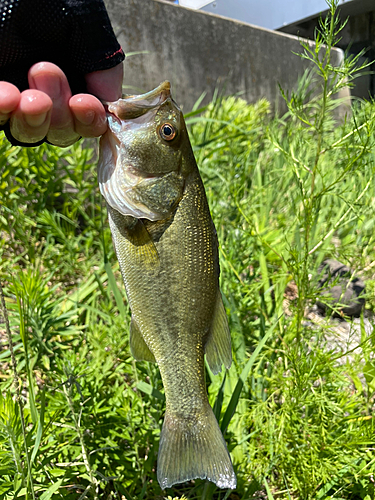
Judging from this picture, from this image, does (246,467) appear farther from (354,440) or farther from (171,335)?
(171,335)

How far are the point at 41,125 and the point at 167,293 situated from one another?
1.96 ft

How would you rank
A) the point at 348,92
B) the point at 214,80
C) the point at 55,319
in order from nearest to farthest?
the point at 55,319 < the point at 214,80 < the point at 348,92

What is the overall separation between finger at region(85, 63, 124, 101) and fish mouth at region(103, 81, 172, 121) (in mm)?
58

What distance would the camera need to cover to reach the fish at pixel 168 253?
47.8 inches

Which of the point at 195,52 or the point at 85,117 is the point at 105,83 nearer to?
the point at 85,117

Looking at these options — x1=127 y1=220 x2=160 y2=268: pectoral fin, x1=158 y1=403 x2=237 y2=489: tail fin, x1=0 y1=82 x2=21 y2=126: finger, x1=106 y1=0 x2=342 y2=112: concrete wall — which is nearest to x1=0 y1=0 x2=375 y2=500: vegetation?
x1=158 y1=403 x2=237 y2=489: tail fin

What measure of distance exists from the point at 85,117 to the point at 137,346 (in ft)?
2.42

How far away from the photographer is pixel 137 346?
1.33 m

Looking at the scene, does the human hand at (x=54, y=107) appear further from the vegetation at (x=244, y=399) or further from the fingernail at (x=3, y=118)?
the vegetation at (x=244, y=399)

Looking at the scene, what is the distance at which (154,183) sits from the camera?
1.25m

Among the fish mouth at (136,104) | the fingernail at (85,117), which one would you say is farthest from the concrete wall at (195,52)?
the fingernail at (85,117)

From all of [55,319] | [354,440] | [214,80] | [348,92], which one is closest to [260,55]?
[214,80]

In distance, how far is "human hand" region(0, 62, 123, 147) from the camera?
99cm

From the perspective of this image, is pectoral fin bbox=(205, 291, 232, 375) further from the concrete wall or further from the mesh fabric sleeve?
the concrete wall
